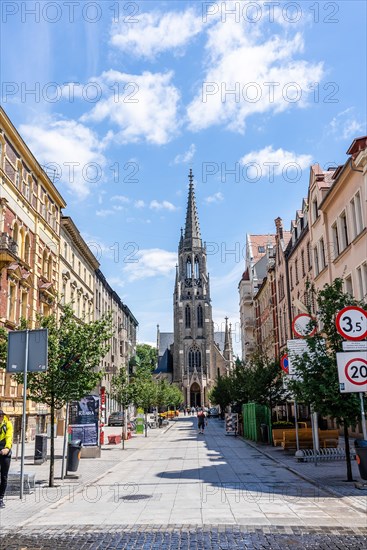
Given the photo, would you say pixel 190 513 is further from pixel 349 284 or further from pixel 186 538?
pixel 349 284

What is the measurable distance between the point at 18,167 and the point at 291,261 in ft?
71.4

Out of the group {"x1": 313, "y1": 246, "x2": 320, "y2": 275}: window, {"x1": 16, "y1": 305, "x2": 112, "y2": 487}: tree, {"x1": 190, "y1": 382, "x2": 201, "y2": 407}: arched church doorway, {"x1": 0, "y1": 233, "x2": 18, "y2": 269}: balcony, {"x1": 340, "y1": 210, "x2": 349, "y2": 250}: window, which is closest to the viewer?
{"x1": 16, "y1": 305, "x2": 112, "y2": 487}: tree

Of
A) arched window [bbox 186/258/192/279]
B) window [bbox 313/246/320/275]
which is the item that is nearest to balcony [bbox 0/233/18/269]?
window [bbox 313/246/320/275]

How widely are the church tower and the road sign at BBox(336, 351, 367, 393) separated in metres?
105

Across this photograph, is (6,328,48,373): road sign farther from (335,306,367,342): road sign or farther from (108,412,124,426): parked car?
(108,412,124,426): parked car

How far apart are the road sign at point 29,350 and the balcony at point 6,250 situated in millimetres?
15094

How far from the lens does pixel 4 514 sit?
10.8m

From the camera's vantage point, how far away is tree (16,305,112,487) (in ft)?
49.0

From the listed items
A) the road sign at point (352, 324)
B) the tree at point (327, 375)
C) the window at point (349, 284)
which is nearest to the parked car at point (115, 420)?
the window at point (349, 284)

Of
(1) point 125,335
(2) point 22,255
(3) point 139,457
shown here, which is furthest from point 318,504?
(1) point 125,335

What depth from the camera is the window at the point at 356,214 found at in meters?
24.6

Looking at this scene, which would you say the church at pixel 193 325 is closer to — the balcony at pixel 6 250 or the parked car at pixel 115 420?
the parked car at pixel 115 420

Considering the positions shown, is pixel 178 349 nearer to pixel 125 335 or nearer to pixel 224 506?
pixel 125 335

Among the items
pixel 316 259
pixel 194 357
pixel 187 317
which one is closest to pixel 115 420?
pixel 316 259
